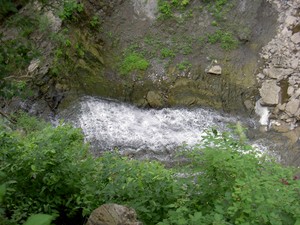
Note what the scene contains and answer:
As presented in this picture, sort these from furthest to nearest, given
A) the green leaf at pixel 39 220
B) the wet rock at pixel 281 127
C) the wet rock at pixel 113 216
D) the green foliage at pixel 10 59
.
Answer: the wet rock at pixel 281 127 < the wet rock at pixel 113 216 < the green foliage at pixel 10 59 < the green leaf at pixel 39 220

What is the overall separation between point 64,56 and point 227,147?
23.3 feet

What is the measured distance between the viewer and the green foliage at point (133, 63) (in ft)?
35.0

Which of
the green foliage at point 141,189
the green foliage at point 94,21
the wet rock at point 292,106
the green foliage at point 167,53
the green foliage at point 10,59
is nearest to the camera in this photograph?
the green foliage at point 10,59

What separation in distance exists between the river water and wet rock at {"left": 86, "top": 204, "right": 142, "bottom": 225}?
18.7 ft

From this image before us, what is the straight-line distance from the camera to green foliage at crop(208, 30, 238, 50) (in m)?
11.0

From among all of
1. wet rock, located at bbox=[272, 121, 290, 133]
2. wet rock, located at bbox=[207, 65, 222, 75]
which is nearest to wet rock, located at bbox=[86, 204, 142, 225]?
wet rock, located at bbox=[272, 121, 290, 133]

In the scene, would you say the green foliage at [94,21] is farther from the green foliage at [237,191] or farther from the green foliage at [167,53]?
the green foliage at [237,191]

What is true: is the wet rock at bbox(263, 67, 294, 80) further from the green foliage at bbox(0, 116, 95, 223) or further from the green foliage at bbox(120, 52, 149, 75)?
the green foliage at bbox(0, 116, 95, 223)

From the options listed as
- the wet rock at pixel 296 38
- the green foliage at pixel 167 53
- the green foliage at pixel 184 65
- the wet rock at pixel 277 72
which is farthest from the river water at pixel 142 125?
the wet rock at pixel 296 38

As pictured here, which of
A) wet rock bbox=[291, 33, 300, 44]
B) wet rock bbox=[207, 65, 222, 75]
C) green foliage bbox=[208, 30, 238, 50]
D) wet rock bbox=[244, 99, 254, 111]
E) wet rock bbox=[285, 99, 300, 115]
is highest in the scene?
wet rock bbox=[291, 33, 300, 44]

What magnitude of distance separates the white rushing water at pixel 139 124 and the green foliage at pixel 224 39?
2.09m

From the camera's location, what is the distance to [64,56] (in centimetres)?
993

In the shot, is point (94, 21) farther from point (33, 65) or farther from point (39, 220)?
point (39, 220)

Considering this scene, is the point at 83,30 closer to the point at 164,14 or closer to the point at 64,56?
the point at 64,56
